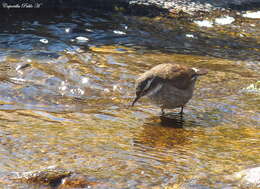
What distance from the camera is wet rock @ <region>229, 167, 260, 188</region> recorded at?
4.82 meters

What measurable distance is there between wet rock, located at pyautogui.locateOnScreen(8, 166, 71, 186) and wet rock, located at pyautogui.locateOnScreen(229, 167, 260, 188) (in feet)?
5.45

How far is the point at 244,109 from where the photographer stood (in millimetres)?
8000

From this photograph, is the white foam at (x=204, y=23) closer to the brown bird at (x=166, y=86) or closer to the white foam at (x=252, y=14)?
the white foam at (x=252, y=14)

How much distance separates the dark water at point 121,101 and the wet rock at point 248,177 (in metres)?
0.13

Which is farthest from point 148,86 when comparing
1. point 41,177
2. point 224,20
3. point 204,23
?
point 224,20

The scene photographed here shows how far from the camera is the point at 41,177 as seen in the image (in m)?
4.86

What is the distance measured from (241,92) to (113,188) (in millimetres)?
4707

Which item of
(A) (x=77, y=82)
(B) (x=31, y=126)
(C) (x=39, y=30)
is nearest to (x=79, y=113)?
(B) (x=31, y=126)

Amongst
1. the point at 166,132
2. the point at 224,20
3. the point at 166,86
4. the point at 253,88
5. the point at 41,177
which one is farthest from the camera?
the point at 224,20

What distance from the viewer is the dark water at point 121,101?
5.49 meters

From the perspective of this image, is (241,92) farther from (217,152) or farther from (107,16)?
(107,16)

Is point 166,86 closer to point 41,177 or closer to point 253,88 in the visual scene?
point 253,88

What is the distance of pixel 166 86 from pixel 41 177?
11.4 feet

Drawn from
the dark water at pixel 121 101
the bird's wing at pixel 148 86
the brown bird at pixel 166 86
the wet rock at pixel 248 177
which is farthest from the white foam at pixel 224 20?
the wet rock at pixel 248 177
